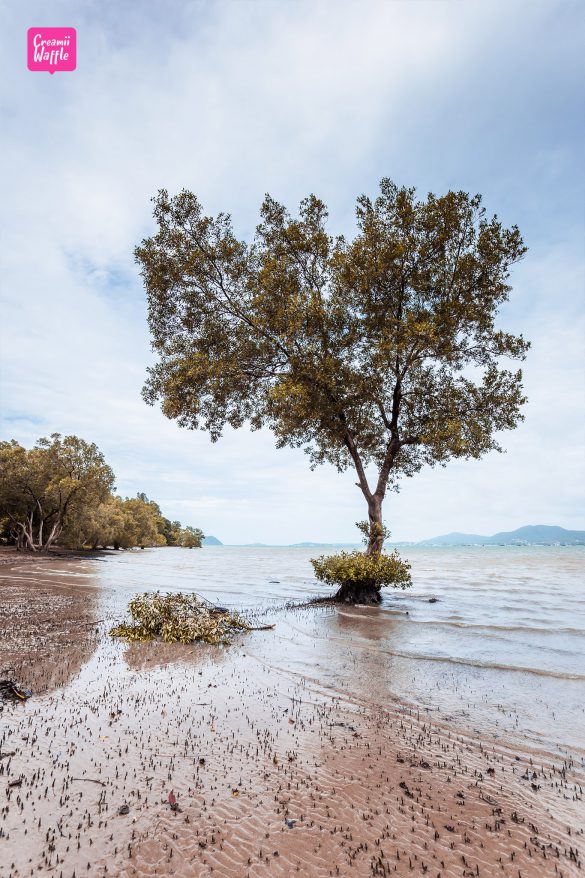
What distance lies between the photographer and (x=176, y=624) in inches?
421

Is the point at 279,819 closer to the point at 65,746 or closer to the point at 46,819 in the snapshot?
the point at 46,819

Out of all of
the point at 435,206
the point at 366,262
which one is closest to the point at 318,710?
the point at 366,262

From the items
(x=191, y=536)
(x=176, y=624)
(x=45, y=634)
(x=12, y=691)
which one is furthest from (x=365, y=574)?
(x=191, y=536)

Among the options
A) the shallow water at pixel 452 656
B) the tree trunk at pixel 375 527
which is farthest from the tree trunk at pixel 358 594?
the tree trunk at pixel 375 527

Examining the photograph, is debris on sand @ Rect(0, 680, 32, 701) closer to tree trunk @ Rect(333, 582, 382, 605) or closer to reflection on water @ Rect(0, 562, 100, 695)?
reflection on water @ Rect(0, 562, 100, 695)

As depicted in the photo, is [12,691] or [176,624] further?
[176,624]

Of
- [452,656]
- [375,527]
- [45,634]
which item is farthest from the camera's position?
[375,527]

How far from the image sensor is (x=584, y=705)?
6906mm

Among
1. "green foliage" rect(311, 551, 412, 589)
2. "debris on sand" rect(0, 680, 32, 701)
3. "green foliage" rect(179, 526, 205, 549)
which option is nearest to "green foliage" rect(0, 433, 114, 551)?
"green foliage" rect(311, 551, 412, 589)

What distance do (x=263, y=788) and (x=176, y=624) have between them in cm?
722

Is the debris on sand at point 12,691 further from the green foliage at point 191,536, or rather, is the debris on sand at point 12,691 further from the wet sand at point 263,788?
the green foliage at point 191,536

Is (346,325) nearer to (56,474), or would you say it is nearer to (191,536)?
(56,474)

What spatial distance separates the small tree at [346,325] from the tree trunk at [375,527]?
5 cm

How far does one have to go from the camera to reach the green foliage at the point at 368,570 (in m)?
17.3
